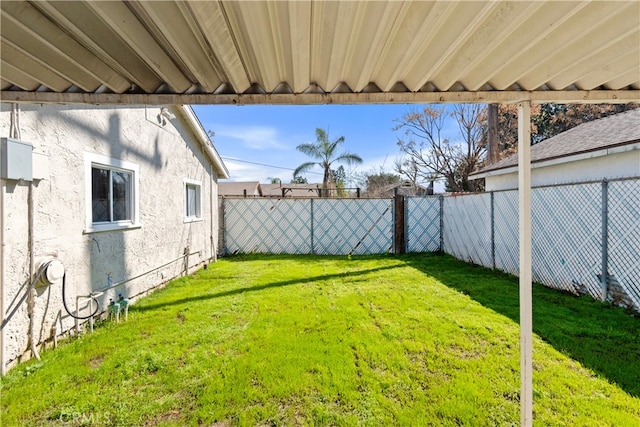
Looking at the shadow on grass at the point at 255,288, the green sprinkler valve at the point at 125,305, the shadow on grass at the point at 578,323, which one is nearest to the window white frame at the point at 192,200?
the shadow on grass at the point at 255,288

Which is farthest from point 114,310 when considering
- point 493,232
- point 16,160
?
point 493,232

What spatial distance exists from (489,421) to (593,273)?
3883mm

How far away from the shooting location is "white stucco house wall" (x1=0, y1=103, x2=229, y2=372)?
9.12 ft

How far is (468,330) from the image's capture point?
3510 millimetres

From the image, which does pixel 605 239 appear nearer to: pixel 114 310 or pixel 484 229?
pixel 484 229

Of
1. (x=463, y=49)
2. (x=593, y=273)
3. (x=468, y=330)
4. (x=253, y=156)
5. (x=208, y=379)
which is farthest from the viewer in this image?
(x=253, y=156)

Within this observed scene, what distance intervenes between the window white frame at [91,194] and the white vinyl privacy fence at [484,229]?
4466 mm

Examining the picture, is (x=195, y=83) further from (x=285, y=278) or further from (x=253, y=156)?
(x=253, y=156)

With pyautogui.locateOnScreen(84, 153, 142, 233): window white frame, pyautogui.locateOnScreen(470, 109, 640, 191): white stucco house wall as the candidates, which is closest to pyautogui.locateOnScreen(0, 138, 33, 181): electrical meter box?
pyautogui.locateOnScreen(84, 153, 142, 233): window white frame

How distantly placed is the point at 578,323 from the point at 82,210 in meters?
6.12

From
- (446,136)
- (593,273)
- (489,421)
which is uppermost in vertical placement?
(446,136)

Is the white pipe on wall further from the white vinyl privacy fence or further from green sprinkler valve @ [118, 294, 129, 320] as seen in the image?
the white vinyl privacy fence

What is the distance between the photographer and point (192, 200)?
7.58m

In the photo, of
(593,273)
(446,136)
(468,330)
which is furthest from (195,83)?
(446,136)
